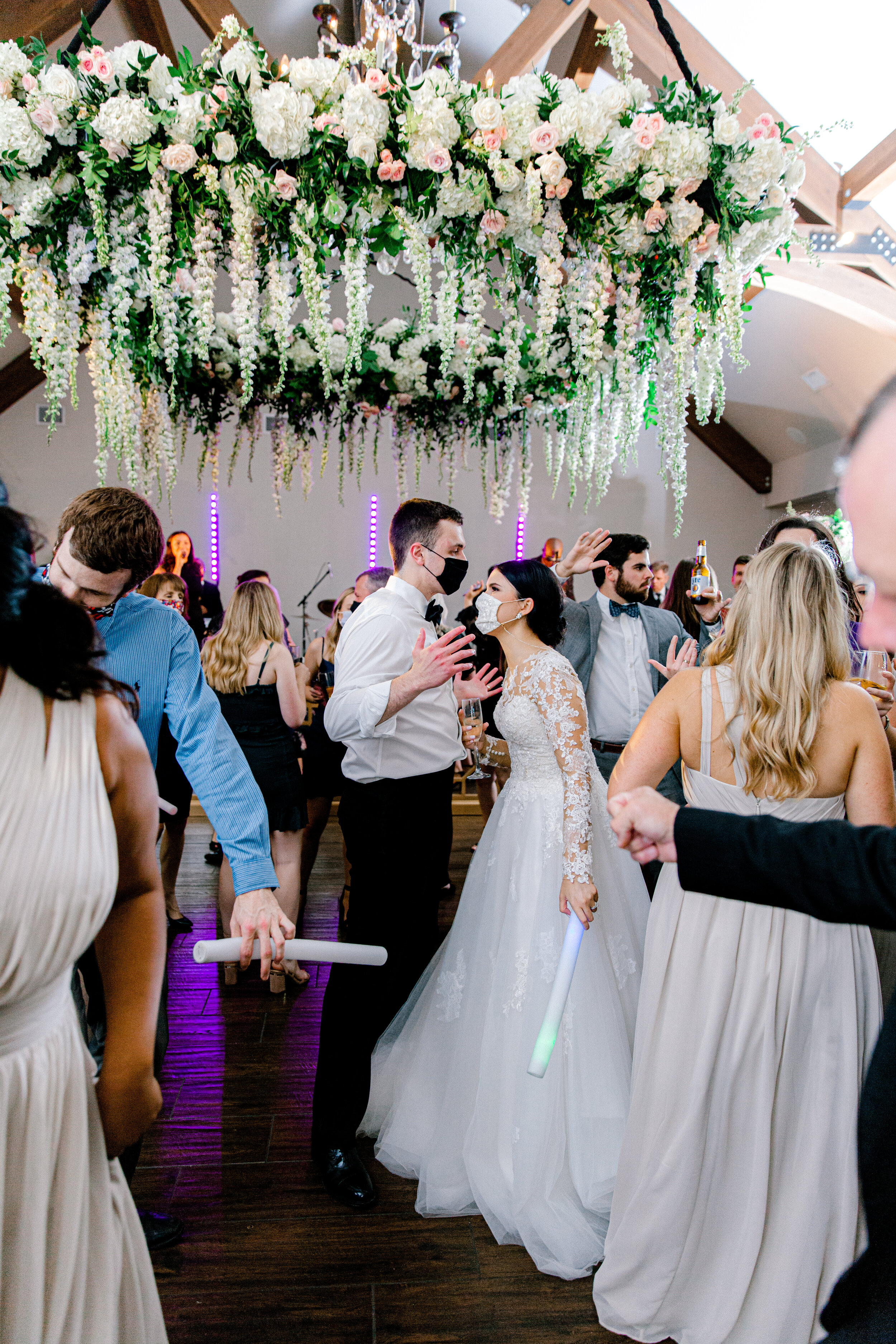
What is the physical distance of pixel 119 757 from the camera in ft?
3.29

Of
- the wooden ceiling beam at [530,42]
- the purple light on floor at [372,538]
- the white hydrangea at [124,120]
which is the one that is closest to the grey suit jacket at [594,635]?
the white hydrangea at [124,120]

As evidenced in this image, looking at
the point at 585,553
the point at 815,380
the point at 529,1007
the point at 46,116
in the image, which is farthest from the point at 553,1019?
the point at 815,380

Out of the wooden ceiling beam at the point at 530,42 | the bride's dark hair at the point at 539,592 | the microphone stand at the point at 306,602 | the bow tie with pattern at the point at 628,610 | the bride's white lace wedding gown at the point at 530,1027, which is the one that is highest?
the wooden ceiling beam at the point at 530,42

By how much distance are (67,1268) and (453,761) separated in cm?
166

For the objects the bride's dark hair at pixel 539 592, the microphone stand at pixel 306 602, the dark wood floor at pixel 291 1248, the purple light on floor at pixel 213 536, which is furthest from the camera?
the purple light on floor at pixel 213 536

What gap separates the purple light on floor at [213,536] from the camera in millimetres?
10172

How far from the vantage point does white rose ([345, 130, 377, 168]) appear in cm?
228

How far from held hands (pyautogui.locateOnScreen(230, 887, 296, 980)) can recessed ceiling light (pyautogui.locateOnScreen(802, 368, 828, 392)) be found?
8.89 m

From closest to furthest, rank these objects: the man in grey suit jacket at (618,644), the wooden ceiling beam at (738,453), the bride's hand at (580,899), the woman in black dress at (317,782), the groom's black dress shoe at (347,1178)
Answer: the bride's hand at (580,899) < the groom's black dress shoe at (347,1178) < the man in grey suit jacket at (618,644) < the woman in black dress at (317,782) < the wooden ceiling beam at (738,453)

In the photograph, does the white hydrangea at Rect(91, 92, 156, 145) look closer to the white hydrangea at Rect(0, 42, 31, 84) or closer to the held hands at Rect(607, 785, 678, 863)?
the white hydrangea at Rect(0, 42, 31, 84)

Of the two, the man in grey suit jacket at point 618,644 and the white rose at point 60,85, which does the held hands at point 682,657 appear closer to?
the man in grey suit jacket at point 618,644

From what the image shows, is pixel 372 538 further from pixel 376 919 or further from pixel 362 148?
pixel 376 919

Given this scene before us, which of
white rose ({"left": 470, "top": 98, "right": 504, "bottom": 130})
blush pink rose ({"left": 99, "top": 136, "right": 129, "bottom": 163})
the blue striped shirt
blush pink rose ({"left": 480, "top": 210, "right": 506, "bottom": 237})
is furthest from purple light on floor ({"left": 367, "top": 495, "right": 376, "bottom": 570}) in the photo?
the blue striped shirt

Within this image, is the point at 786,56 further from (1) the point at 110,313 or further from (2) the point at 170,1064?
(2) the point at 170,1064
